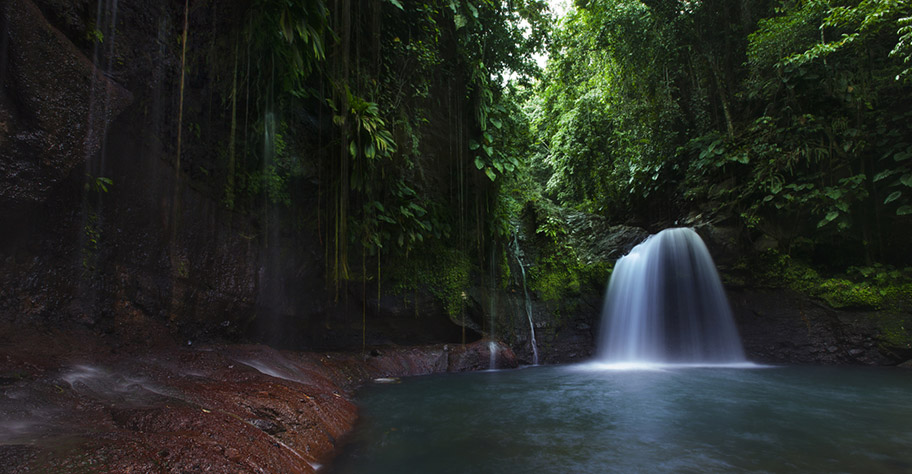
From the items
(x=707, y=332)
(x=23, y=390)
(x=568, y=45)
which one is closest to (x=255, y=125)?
(x=23, y=390)

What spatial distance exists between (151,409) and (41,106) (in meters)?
3.09

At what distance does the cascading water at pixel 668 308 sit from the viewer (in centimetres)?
995

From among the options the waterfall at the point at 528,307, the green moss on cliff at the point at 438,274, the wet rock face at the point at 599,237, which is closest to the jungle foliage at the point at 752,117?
the wet rock face at the point at 599,237

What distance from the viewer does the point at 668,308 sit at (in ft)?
34.2

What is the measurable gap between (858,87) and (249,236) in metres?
12.2

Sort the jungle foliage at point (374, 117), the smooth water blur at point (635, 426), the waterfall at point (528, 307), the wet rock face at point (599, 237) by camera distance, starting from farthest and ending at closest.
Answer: the wet rock face at point (599, 237) → the waterfall at point (528, 307) → the jungle foliage at point (374, 117) → the smooth water blur at point (635, 426)

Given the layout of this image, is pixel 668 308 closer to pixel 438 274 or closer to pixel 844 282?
pixel 844 282

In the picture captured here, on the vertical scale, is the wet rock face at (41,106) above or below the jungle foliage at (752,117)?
below

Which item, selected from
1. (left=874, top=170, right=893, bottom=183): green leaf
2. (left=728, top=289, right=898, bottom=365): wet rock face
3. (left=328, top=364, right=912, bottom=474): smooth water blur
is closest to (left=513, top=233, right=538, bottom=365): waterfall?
(left=328, top=364, right=912, bottom=474): smooth water blur

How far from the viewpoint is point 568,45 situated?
14289mm

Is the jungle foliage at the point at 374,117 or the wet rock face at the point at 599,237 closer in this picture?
the jungle foliage at the point at 374,117

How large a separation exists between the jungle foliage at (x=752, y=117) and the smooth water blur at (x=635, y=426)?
3.76 m

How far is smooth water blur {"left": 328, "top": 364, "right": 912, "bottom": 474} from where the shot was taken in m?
3.25

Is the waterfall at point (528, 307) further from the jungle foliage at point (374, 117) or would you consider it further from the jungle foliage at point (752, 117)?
the jungle foliage at point (752, 117)
